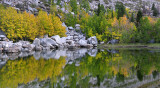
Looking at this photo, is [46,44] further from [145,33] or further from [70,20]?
[145,33]

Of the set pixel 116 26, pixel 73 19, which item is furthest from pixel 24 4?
pixel 116 26

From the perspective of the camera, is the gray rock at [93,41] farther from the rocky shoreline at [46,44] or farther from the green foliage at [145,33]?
the green foliage at [145,33]

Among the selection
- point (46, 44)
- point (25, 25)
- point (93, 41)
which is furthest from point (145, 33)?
A: point (25, 25)

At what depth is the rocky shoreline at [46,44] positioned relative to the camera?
2089 inches

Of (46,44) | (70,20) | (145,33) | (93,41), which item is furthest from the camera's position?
(70,20)

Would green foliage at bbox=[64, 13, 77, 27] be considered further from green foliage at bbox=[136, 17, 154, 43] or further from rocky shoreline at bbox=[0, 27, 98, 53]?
green foliage at bbox=[136, 17, 154, 43]

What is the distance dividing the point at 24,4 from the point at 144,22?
80034 mm

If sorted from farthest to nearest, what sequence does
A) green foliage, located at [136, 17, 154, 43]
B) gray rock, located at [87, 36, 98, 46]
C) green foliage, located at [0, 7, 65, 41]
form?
gray rock, located at [87, 36, 98, 46] → green foliage, located at [136, 17, 154, 43] → green foliage, located at [0, 7, 65, 41]

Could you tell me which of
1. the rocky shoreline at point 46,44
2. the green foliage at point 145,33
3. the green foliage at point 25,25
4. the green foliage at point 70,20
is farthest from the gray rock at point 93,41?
the green foliage at point 70,20

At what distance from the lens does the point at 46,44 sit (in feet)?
221

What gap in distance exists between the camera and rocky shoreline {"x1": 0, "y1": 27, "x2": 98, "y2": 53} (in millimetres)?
53062

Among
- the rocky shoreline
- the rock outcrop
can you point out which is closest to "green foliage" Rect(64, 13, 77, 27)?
the rock outcrop

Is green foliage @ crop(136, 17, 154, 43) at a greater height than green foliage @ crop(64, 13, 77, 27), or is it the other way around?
green foliage @ crop(64, 13, 77, 27)

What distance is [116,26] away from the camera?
85.7 metres
